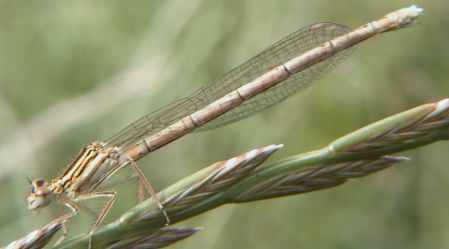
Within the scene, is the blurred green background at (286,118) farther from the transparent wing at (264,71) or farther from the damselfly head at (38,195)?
the damselfly head at (38,195)

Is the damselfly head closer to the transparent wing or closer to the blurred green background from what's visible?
the transparent wing

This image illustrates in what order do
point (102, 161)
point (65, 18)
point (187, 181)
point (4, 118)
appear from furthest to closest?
point (65, 18) → point (4, 118) → point (102, 161) → point (187, 181)

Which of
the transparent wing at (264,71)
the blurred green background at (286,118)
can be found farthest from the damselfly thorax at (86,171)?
the blurred green background at (286,118)

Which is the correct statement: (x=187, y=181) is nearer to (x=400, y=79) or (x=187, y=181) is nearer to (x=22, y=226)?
(x=22, y=226)

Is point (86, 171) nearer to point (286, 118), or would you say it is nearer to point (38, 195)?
point (38, 195)

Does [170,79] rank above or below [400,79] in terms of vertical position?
above

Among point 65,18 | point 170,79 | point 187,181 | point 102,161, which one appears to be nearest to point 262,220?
point 170,79

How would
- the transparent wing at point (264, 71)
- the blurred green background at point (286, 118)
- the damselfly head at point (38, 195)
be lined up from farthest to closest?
the blurred green background at point (286, 118) < the transparent wing at point (264, 71) < the damselfly head at point (38, 195)

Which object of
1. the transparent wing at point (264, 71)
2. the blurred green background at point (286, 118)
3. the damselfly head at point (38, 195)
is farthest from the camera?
the blurred green background at point (286, 118)
